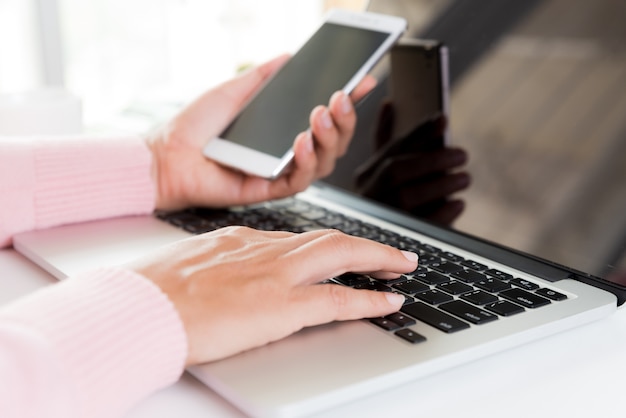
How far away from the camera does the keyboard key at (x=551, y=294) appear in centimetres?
59

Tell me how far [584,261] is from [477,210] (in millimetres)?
148

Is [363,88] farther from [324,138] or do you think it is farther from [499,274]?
[499,274]

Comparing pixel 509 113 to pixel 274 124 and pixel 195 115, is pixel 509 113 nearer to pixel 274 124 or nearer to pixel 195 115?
pixel 274 124

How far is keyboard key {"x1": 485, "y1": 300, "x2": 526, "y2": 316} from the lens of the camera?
549 millimetres

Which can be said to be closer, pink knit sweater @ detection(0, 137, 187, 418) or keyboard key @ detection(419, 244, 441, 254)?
pink knit sweater @ detection(0, 137, 187, 418)

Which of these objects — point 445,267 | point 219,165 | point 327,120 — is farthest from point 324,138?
point 445,267

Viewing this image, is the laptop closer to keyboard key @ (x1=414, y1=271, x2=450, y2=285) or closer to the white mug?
keyboard key @ (x1=414, y1=271, x2=450, y2=285)

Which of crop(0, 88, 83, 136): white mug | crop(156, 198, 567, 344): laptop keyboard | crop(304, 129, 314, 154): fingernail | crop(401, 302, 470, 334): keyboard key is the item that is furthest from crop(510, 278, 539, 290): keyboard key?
crop(0, 88, 83, 136): white mug

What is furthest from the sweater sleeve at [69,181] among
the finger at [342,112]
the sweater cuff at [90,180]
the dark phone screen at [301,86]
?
the finger at [342,112]

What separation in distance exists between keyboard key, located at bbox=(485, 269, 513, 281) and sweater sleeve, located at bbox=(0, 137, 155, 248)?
15.8 inches

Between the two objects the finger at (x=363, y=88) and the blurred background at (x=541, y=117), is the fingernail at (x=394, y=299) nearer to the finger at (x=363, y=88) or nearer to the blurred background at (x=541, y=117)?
the blurred background at (x=541, y=117)

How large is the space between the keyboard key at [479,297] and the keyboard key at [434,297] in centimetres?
1

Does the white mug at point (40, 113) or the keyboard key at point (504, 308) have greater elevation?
the white mug at point (40, 113)

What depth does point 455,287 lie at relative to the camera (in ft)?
1.95
